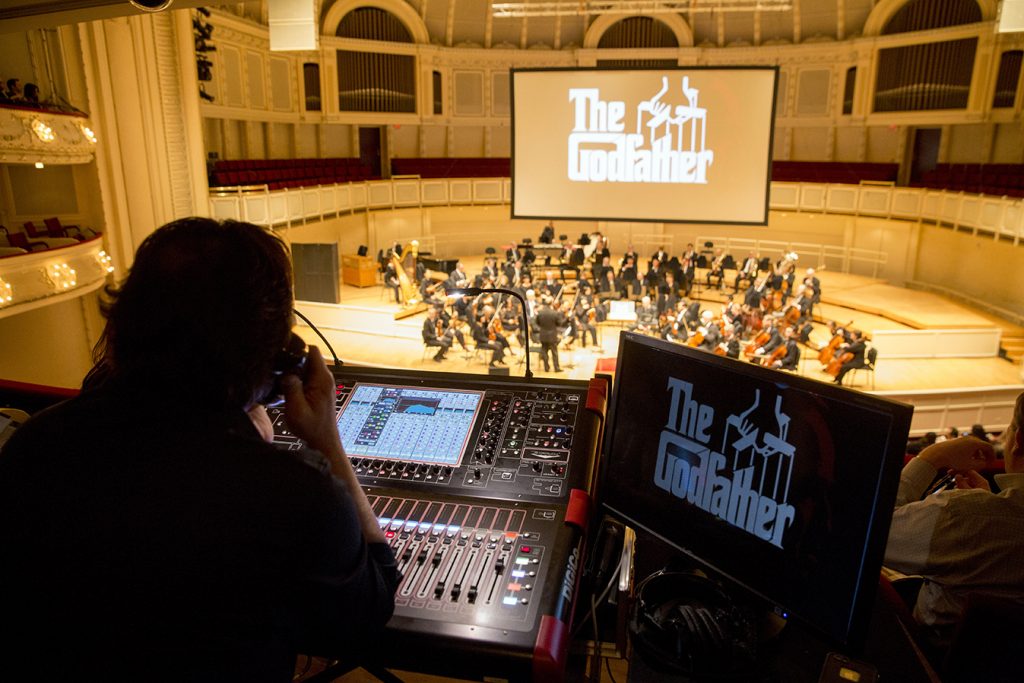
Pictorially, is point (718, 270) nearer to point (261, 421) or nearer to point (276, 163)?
point (276, 163)

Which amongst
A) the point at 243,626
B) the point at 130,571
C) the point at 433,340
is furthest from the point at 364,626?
the point at 433,340

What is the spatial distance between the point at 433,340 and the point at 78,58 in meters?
5.93

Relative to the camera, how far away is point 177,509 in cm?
101

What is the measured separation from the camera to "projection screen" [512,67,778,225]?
34.0ft

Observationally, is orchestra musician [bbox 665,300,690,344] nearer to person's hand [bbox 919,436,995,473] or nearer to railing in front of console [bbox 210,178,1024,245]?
railing in front of console [bbox 210,178,1024,245]

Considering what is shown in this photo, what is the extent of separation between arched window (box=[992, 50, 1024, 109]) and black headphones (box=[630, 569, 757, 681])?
662 inches

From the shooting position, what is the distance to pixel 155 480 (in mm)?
1021

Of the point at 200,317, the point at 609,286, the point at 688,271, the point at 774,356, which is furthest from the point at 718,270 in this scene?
the point at 200,317

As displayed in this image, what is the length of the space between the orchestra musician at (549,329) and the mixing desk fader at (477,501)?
25.9 ft

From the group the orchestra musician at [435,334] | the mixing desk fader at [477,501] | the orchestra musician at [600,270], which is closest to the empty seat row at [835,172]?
the orchestra musician at [600,270]

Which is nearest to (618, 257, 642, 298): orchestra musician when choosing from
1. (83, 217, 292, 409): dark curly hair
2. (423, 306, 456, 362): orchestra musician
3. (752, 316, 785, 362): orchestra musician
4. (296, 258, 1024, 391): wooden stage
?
(296, 258, 1024, 391): wooden stage

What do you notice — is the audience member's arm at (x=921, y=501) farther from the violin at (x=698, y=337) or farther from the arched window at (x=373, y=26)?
the arched window at (x=373, y=26)

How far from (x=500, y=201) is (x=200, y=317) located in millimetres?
18519

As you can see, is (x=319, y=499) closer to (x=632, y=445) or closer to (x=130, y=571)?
(x=130, y=571)
